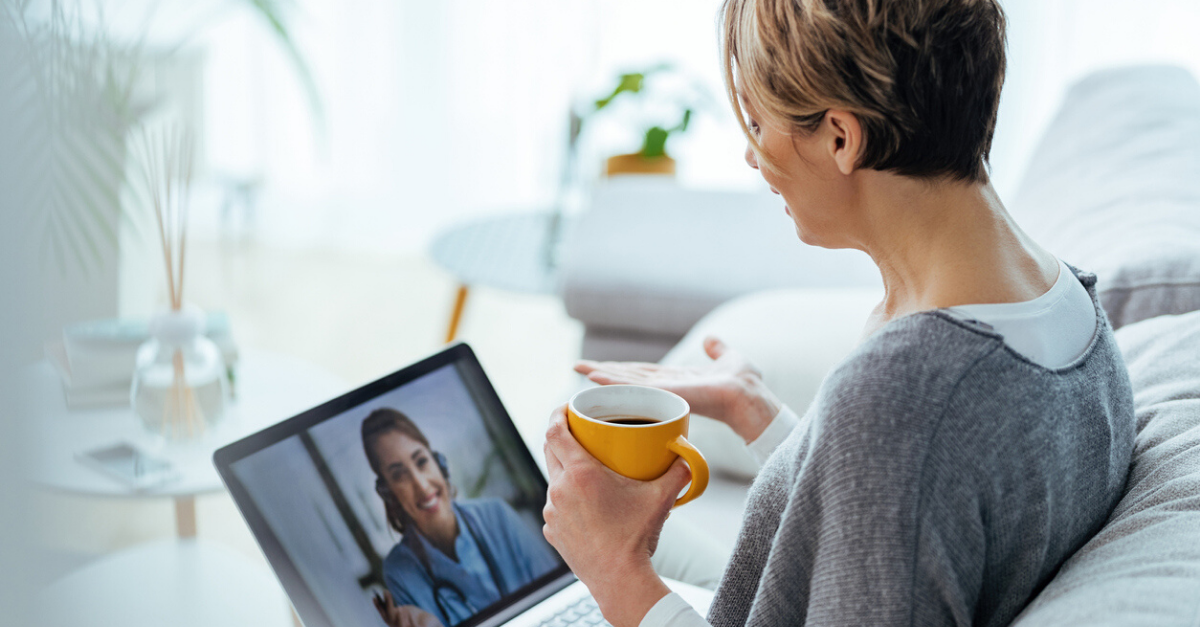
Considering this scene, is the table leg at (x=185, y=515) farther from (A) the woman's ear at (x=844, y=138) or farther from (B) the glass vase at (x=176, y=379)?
(A) the woman's ear at (x=844, y=138)

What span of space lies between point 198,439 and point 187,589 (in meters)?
0.21

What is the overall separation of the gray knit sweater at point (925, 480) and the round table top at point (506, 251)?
4.56 ft

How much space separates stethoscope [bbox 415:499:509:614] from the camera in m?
0.80

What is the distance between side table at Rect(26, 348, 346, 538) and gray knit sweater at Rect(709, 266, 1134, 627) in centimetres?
62

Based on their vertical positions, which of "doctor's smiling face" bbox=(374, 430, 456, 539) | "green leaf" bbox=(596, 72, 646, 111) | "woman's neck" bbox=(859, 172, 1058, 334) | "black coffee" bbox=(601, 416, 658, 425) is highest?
"green leaf" bbox=(596, 72, 646, 111)

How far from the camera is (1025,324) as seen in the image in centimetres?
59

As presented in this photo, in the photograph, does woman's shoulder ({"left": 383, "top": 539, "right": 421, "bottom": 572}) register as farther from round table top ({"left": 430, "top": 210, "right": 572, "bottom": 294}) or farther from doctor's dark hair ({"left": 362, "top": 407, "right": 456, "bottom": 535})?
round table top ({"left": 430, "top": 210, "right": 572, "bottom": 294})

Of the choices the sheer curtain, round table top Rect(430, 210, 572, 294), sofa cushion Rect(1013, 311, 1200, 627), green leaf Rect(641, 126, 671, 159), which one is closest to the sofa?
sofa cushion Rect(1013, 311, 1200, 627)

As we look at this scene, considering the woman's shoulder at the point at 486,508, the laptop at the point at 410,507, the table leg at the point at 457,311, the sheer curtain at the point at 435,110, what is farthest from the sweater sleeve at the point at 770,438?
the sheer curtain at the point at 435,110

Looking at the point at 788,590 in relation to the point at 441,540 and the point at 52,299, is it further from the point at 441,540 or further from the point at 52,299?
the point at 52,299

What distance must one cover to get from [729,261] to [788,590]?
1243 millimetres

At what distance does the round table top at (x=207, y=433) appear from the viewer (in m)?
1.17

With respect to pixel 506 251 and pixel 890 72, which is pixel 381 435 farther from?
pixel 506 251

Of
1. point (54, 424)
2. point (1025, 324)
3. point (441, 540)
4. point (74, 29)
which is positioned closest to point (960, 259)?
point (1025, 324)
